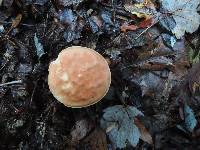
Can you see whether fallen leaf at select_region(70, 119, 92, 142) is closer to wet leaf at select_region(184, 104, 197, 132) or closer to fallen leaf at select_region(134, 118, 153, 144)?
fallen leaf at select_region(134, 118, 153, 144)

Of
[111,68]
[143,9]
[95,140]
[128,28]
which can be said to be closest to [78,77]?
[111,68]

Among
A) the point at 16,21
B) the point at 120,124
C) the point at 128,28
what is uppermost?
the point at 128,28

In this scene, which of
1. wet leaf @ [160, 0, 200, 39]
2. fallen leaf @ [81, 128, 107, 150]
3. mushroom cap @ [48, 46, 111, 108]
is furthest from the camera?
wet leaf @ [160, 0, 200, 39]

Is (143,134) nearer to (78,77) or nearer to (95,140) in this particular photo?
(95,140)

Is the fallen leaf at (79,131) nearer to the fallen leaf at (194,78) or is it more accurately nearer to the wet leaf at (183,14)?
the fallen leaf at (194,78)

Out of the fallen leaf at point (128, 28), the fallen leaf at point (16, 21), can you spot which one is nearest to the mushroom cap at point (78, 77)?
the fallen leaf at point (128, 28)

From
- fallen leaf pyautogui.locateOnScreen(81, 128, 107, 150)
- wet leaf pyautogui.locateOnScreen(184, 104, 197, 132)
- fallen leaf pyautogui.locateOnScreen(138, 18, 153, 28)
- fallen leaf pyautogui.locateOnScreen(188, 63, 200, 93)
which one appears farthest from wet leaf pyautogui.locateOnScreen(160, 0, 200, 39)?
fallen leaf pyautogui.locateOnScreen(81, 128, 107, 150)
